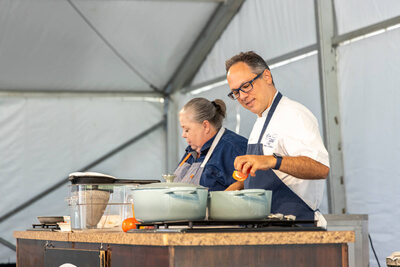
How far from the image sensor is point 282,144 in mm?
2262

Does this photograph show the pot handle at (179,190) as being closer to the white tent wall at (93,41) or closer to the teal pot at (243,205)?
the teal pot at (243,205)

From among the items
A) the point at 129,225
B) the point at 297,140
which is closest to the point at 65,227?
the point at 129,225

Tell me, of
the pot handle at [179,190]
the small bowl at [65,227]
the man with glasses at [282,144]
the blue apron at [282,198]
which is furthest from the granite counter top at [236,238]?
the small bowl at [65,227]

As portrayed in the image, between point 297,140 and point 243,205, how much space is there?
541 millimetres

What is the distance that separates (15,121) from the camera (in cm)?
666

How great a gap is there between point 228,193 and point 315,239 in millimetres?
292

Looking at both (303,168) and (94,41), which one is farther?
(94,41)

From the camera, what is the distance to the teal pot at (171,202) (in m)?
1.67

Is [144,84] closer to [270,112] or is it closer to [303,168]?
[270,112]

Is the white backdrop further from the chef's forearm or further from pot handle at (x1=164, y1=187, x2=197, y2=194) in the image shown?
pot handle at (x1=164, y1=187, x2=197, y2=194)

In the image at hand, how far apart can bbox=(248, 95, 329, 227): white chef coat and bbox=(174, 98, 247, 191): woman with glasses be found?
716mm

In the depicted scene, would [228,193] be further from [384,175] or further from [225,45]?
[225,45]

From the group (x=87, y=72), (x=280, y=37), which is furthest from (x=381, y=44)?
(x=87, y=72)

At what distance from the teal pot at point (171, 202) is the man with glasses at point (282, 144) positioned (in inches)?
11.5
